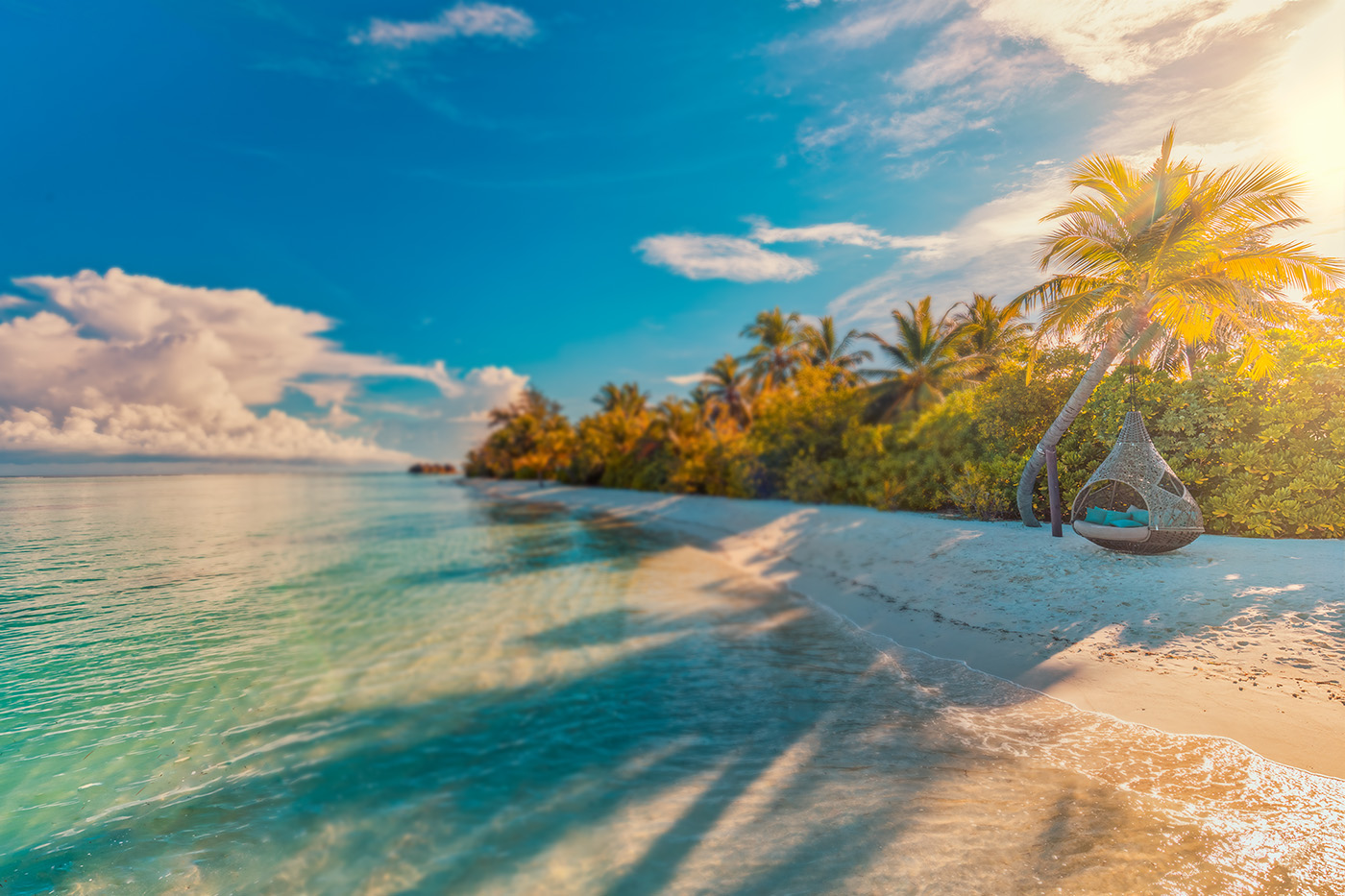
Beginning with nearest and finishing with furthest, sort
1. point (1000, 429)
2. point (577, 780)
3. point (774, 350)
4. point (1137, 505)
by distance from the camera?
point (577, 780)
point (1137, 505)
point (1000, 429)
point (774, 350)

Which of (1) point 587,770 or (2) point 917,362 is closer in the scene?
(1) point 587,770

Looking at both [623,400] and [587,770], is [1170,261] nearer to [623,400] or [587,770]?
[587,770]

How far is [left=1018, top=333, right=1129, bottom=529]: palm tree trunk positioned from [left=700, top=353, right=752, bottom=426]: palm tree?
31.1 meters

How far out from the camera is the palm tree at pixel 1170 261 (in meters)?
10.9

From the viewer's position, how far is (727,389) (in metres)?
47.2

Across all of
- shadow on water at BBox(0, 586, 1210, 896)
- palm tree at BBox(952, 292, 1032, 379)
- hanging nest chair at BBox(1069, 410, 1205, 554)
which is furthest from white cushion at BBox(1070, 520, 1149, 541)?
palm tree at BBox(952, 292, 1032, 379)

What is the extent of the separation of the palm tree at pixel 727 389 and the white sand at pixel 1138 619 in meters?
31.4

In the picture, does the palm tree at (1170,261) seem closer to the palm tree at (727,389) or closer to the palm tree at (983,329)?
the palm tree at (983,329)

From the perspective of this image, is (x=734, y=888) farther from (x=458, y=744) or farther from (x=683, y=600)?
(x=683, y=600)

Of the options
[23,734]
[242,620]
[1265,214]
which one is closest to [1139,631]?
[1265,214]

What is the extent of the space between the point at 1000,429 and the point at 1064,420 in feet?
11.6

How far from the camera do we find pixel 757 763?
225 inches

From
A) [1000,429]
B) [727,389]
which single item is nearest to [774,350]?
[727,389]

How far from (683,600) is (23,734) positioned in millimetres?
10271
